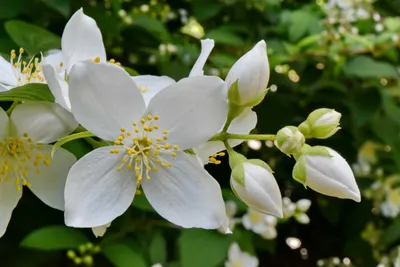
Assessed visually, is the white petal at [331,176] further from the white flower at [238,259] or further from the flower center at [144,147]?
the white flower at [238,259]

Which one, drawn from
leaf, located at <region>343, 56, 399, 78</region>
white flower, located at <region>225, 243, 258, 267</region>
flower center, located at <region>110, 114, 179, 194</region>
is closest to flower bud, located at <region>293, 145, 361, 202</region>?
flower center, located at <region>110, 114, 179, 194</region>

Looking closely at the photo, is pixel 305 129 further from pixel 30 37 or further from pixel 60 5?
pixel 60 5

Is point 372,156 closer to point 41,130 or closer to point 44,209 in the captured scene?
point 44,209

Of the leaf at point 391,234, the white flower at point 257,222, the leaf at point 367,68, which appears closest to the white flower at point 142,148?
the white flower at point 257,222

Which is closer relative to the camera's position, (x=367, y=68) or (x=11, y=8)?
(x=11, y=8)

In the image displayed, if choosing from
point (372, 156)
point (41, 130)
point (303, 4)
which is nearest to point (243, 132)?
point (41, 130)

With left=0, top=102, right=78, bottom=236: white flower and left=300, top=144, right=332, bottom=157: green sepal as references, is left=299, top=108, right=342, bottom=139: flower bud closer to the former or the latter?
left=300, top=144, right=332, bottom=157: green sepal

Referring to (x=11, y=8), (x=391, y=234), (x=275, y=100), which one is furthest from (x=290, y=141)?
(x=391, y=234)
